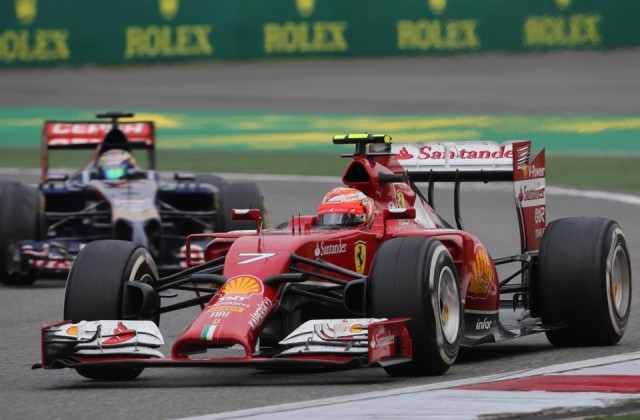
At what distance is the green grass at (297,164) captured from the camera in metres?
30.7

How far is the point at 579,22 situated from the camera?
1567 inches

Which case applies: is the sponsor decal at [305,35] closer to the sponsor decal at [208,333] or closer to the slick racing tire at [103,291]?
the slick racing tire at [103,291]

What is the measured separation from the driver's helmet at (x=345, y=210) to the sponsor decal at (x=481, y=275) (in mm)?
707

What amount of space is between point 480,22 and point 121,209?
2387 cm

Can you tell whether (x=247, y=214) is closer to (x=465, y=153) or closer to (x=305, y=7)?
(x=465, y=153)

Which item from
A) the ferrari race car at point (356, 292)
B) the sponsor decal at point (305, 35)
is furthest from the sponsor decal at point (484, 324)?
the sponsor decal at point (305, 35)

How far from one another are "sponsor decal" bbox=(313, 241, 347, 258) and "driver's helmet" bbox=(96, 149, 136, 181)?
838cm

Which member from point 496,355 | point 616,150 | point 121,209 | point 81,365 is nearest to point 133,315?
point 81,365

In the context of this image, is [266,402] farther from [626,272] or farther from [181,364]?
[626,272]

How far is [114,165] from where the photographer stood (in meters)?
19.0

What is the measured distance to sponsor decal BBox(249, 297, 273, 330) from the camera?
31.8 ft

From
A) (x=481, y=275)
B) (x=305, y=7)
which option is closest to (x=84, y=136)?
(x=481, y=275)

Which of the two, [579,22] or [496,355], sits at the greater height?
[579,22]

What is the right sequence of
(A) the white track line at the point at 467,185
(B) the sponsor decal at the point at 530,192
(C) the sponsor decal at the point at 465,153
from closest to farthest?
1. (B) the sponsor decal at the point at 530,192
2. (C) the sponsor decal at the point at 465,153
3. (A) the white track line at the point at 467,185
